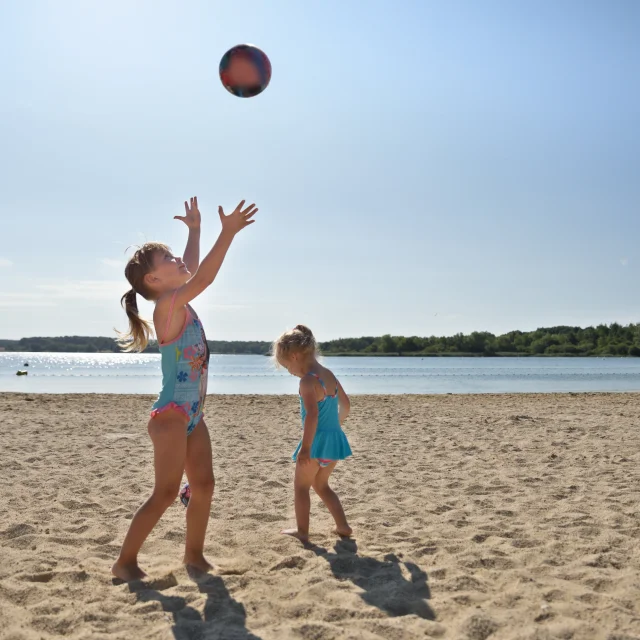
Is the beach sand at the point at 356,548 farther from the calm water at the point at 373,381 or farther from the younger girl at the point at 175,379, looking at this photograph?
the calm water at the point at 373,381

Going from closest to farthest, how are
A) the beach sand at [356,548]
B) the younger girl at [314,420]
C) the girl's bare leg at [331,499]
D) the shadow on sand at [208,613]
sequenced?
the shadow on sand at [208,613] → the beach sand at [356,548] → the younger girl at [314,420] → the girl's bare leg at [331,499]

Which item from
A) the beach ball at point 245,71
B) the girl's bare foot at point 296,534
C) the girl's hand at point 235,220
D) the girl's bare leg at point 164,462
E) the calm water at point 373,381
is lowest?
the calm water at point 373,381

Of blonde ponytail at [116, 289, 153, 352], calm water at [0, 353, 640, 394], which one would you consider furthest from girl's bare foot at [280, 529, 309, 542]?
calm water at [0, 353, 640, 394]

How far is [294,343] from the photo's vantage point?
4695mm

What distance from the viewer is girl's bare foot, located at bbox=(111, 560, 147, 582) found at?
3.79 metres

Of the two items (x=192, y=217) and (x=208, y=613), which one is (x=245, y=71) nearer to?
(x=192, y=217)

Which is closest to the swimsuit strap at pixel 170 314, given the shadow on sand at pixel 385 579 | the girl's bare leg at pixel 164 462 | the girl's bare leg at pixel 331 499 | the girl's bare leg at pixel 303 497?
the girl's bare leg at pixel 164 462

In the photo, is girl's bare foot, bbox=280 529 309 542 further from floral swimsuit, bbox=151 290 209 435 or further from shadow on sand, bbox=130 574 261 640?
floral swimsuit, bbox=151 290 209 435

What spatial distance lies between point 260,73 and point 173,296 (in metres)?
1.98

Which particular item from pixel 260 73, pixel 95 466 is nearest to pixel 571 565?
pixel 260 73

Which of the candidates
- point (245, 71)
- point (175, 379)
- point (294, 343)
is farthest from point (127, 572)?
point (245, 71)

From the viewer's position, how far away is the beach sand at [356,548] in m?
3.17

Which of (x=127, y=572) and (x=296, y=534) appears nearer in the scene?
(x=127, y=572)

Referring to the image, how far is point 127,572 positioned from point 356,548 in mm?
1552
